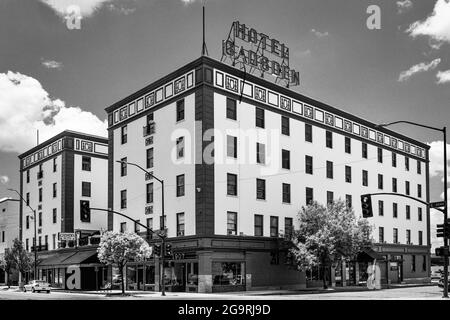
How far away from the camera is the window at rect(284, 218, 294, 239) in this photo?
56062 millimetres

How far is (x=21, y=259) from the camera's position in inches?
2985

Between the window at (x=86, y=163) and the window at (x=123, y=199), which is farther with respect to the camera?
the window at (x=86, y=163)

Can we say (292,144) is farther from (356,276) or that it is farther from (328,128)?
(356,276)

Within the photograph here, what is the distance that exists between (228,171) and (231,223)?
4.93m

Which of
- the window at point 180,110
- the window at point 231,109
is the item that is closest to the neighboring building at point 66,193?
the window at point 180,110

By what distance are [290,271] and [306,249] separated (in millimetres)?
5607

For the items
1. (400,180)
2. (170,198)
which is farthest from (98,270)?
(400,180)

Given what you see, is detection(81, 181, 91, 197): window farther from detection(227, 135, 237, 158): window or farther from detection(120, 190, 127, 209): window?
detection(227, 135, 237, 158): window

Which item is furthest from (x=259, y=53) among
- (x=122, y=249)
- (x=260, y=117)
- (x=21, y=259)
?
(x=21, y=259)

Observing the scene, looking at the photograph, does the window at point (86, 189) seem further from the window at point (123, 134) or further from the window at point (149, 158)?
the window at point (149, 158)

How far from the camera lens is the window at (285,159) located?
58.7 m

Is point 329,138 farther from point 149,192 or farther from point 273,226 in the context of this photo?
point 149,192

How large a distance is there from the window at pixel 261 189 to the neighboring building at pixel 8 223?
51390mm

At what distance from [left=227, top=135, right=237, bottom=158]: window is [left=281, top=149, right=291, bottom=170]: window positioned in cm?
754
